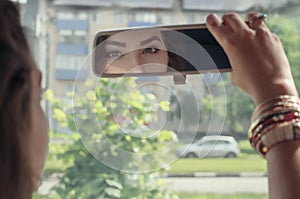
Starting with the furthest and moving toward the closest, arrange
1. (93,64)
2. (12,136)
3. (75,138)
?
1. (75,138)
2. (93,64)
3. (12,136)

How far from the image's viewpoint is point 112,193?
122cm

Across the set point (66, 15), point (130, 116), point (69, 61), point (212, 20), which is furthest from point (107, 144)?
point (212, 20)

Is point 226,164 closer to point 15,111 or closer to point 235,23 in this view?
point 235,23

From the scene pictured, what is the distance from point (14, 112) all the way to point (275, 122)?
225mm

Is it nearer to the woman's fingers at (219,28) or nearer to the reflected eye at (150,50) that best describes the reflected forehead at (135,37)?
the reflected eye at (150,50)

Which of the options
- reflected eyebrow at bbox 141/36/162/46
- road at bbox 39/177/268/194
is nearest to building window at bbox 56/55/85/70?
road at bbox 39/177/268/194

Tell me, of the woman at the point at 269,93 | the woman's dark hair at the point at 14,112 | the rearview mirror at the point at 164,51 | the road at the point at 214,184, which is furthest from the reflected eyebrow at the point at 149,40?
the road at the point at 214,184

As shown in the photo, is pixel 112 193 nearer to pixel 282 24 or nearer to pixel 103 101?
pixel 103 101

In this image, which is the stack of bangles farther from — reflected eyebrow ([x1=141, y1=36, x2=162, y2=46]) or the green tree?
the green tree

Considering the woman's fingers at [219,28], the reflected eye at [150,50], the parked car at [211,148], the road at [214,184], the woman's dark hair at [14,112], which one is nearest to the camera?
the woman's dark hair at [14,112]

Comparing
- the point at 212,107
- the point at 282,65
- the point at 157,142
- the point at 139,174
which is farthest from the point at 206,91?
the point at 282,65

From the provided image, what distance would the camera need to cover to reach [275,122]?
49 centimetres

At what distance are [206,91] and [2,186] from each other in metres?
0.61

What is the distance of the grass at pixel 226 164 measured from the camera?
3.77ft
